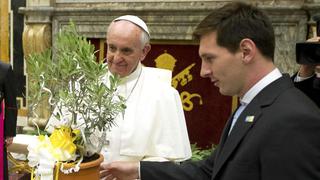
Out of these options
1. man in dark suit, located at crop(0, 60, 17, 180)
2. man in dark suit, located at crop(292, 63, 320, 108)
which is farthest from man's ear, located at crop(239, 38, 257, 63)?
man in dark suit, located at crop(0, 60, 17, 180)

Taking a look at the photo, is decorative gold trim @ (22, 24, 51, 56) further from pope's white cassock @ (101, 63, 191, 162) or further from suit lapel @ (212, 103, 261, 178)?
suit lapel @ (212, 103, 261, 178)

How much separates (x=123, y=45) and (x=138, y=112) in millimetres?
408

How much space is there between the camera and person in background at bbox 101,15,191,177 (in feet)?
7.65

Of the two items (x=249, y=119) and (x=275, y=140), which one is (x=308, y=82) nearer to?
(x=249, y=119)

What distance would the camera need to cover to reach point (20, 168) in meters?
1.63

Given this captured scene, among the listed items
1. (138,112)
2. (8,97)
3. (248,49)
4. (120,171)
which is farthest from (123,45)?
(8,97)

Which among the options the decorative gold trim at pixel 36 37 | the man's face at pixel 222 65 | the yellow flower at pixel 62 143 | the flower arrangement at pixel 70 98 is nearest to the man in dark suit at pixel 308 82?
the man's face at pixel 222 65

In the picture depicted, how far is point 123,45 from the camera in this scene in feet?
7.59

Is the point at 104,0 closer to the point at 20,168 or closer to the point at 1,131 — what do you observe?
the point at 1,131

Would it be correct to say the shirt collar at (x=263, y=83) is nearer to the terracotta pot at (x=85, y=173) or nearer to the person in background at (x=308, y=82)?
the terracotta pot at (x=85, y=173)

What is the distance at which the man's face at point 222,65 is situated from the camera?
139 centimetres

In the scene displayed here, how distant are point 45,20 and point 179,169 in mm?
4252

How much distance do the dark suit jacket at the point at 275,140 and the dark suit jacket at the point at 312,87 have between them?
1.01 metres

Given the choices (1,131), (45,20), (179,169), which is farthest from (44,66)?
(45,20)
